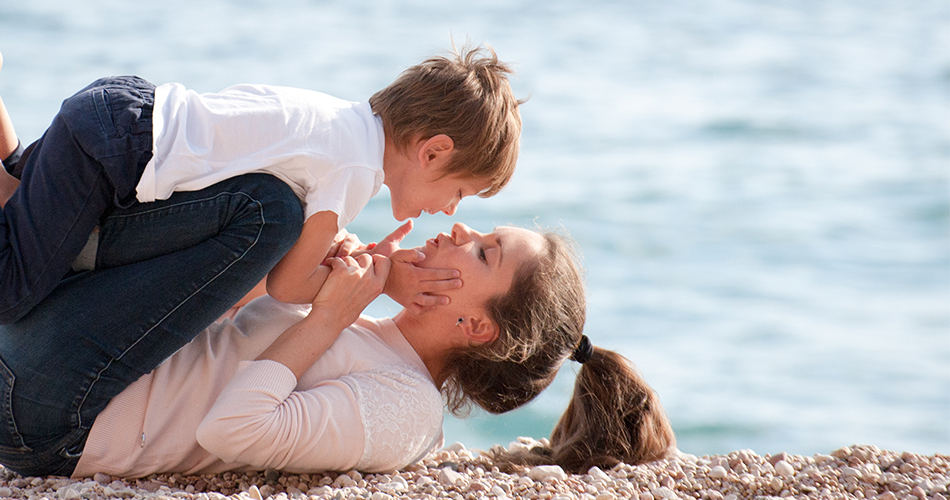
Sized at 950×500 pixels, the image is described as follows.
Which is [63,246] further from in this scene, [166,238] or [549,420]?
[549,420]

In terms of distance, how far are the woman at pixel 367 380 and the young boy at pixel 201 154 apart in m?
0.23

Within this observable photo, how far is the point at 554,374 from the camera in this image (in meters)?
3.51

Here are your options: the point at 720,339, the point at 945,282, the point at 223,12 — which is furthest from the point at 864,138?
the point at 223,12

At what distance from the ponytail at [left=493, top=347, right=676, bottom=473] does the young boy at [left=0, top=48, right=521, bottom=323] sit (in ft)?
3.33

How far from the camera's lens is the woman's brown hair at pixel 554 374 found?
3.34m

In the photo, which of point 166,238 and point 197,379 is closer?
point 166,238

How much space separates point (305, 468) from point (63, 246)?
101cm

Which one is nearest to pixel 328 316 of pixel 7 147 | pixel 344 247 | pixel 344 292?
pixel 344 292

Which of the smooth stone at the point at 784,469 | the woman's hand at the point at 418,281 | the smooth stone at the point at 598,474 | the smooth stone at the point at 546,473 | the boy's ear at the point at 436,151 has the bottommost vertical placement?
the smooth stone at the point at 546,473

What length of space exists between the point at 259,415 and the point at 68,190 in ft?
2.81

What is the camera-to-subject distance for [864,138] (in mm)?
12805

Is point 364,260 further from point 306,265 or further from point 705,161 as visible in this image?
point 705,161

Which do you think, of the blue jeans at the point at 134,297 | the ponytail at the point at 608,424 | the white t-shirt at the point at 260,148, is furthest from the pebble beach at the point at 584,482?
the white t-shirt at the point at 260,148

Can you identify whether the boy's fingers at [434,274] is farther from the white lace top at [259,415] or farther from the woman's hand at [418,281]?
the white lace top at [259,415]
